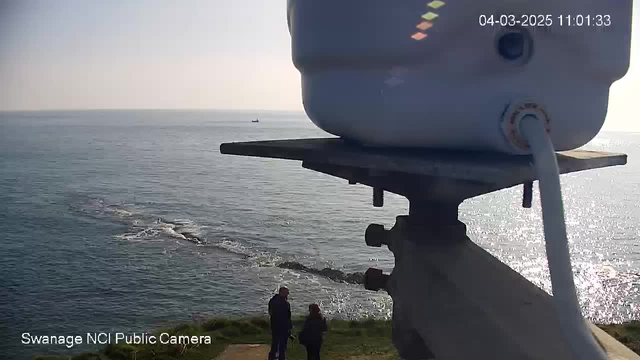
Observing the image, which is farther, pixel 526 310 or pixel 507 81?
pixel 526 310

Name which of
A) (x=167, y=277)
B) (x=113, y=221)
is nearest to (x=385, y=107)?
(x=167, y=277)

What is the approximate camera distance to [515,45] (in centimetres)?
582

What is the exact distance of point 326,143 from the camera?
28.3 feet

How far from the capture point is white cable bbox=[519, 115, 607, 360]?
13.9 ft

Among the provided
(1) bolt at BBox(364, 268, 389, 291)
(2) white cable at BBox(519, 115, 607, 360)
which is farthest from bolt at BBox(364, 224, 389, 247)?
(2) white cable at BBox(519, 115, 607, 360)

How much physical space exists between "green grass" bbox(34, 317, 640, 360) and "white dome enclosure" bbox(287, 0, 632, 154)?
7451mm

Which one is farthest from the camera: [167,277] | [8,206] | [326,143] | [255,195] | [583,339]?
[255,195]

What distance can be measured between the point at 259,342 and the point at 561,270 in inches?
412

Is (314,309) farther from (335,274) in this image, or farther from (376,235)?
(335,274)

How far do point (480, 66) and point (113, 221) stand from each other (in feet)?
158

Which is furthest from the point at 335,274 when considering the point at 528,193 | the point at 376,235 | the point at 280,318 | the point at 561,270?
the point at 561,270

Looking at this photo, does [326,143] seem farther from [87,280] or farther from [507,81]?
[87,280]

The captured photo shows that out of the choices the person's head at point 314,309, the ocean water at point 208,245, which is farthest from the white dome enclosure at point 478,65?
the ocean water at point 208,245

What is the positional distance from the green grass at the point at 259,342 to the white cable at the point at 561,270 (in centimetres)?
849
